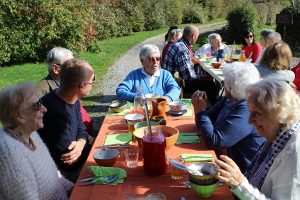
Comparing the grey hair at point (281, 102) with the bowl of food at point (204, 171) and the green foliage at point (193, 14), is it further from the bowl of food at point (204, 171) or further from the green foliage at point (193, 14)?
the green foliage at point (193, 14)

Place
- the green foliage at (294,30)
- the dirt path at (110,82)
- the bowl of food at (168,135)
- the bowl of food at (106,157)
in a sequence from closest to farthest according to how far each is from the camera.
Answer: the bowl of food at (106,157), the bowl of food at (168,135), the dirt path at (110,82), the green foliage at (294,30)

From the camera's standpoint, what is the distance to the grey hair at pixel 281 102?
1.64m

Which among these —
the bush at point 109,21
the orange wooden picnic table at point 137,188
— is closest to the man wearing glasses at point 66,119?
the orange wooden picnic table at point 137,188

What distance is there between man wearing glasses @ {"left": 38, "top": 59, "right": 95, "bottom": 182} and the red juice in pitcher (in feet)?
3.09

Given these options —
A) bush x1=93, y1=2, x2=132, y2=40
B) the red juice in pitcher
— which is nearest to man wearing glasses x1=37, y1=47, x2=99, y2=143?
the red juice in pitcher

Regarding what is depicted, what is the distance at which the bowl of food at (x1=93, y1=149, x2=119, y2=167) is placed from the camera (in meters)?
2.00

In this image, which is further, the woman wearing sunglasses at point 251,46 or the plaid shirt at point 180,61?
the woman wearing sunglasses at point 251,46

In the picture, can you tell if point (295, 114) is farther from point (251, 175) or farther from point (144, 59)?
point (144, 59)

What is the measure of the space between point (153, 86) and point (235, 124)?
1839mm

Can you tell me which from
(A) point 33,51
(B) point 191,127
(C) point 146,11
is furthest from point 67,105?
(C) point 146,11

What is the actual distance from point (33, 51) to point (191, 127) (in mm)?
9744

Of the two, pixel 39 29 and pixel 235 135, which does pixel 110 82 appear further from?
pixel 235 135

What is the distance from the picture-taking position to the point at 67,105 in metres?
2.59

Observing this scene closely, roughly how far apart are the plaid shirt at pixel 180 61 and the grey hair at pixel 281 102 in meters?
3.52
